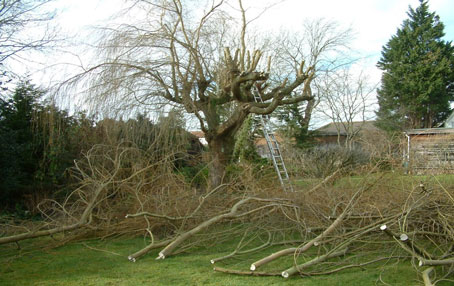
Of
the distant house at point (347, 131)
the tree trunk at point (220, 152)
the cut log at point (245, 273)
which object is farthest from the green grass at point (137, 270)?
the distant house at point (347, 131)

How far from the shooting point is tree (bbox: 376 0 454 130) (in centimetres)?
3045

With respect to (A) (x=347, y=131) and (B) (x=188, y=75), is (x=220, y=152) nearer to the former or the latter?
(B) (x=188, y=75)

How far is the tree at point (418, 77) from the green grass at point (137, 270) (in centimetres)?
2760

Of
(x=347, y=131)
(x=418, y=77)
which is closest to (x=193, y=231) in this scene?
(x=347, y=131)

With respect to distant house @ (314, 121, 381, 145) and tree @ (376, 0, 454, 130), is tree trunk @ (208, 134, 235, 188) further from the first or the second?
tree @ (376, 0, 454, 130)

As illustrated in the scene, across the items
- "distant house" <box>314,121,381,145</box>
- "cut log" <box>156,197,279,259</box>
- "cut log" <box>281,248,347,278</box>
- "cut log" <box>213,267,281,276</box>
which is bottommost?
"cut log" <box>213,267,281,276</box>

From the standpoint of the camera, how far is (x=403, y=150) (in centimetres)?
912

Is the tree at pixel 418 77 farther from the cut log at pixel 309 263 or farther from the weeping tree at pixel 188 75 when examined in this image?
the cut log at pixel 309 263

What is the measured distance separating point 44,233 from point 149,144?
306cm

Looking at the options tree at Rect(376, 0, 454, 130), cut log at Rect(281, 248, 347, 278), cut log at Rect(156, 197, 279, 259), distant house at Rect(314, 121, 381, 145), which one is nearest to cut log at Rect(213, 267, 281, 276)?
cut log at Rect(281, 248, 347, 278)

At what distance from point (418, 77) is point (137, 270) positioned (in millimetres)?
30735

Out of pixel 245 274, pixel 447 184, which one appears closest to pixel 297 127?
pixel 447 184

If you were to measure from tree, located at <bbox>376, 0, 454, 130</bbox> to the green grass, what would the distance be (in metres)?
27.6

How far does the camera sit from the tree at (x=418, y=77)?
99.9 feet
